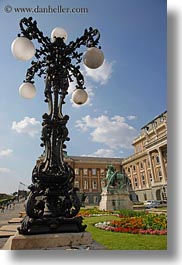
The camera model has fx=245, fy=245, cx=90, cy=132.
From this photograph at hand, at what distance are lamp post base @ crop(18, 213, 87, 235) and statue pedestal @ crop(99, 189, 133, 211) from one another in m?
8.25

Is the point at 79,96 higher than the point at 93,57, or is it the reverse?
the point at 93,57

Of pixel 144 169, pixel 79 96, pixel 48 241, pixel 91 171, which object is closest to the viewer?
pixel 48 241

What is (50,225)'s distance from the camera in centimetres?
175

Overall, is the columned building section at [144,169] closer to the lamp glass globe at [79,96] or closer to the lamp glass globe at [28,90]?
the lamp glass globe at [79,96]

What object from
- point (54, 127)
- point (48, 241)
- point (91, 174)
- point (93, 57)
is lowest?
point (48, 241)

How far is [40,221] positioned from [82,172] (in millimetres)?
24444

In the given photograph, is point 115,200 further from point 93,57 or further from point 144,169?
point 144,169

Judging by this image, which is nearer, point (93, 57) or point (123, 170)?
point (93, 57)

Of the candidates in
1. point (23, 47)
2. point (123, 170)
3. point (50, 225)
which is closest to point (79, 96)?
point (23, 47)

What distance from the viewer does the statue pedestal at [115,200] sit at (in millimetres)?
9883

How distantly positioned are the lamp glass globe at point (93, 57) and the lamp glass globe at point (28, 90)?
0.51 meters

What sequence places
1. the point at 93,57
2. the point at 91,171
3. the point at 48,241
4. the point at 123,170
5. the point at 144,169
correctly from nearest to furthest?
the point at 48,241
the point at 93,57
the point at 144,169
the point at 91,171
the point at 123,170

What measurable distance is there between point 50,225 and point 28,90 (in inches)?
44.1

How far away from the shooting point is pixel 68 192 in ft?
6.10
